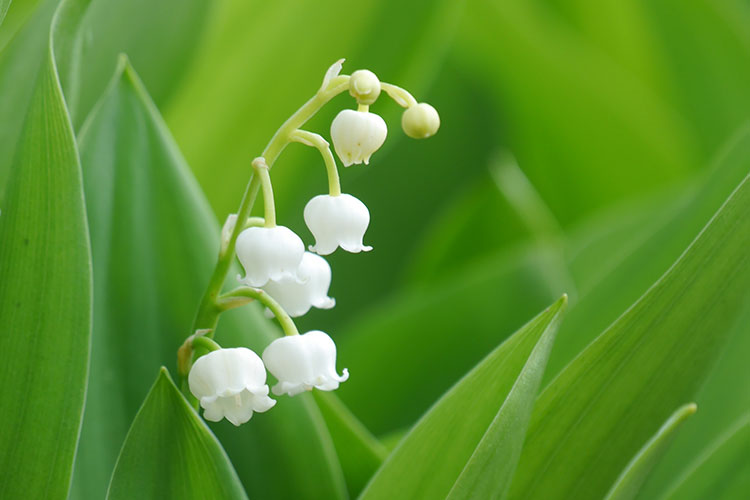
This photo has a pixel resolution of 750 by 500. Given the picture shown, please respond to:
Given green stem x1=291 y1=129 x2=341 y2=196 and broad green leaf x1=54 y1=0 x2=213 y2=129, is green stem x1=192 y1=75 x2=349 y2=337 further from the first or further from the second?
A: broad green leaf x1=54 y1=0 x2=213 y2=129

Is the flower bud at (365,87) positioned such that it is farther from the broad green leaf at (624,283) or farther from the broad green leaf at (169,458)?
the broad green leaf at (624,283)

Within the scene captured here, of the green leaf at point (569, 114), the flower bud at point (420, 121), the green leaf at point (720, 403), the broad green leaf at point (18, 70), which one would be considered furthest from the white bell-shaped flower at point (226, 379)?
the green leaf at point (569, 114)

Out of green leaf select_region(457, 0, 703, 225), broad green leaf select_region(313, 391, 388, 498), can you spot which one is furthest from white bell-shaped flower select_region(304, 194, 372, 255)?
green leaf select_region(457, 0, 703, 225)

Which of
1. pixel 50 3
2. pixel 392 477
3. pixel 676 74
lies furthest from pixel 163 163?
pixel 676 74

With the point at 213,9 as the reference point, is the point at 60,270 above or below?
below

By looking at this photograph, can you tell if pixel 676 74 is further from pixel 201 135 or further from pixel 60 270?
pixel 60 270
